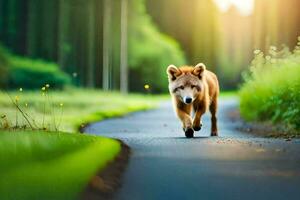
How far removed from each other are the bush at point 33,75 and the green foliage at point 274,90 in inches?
887

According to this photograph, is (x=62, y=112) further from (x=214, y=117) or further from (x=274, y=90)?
(x=214, y=117)

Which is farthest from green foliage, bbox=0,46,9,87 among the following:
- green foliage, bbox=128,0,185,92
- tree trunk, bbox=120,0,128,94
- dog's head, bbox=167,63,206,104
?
dog's head, bbox=167,63,206,104

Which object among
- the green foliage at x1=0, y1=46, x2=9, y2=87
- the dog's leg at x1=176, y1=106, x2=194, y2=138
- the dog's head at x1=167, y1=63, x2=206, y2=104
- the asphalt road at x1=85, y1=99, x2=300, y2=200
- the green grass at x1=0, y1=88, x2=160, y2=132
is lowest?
the green foliage at x1=0, y1=46, x2=9, y2=87

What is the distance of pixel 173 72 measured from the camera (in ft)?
59.0

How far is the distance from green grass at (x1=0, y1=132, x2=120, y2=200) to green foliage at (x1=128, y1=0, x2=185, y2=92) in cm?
4742

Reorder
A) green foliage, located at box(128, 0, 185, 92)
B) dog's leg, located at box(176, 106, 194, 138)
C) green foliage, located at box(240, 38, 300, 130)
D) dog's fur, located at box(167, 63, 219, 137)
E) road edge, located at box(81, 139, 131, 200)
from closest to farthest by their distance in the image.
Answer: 1. road edge, located at box(81, 139, 131, 200)
2. dog's leg, located at box(176, 106, 194, 138)
3. dog's fur, located at box(167, 63, 219, 137)
4. green foliage, located at box(240, 38, 300, 130)
5. green foliage, located at box(128, 0, 185, 92)

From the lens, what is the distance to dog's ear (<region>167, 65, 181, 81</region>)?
17.8m

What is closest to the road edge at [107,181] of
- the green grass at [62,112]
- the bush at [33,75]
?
the green grass at [62,112]

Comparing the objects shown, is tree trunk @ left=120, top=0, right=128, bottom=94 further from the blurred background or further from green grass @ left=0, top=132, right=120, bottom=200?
green grass @ left=0, top=132, right=120, bottom=200

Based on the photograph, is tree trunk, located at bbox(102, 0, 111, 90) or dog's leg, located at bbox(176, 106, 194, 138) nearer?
dog's leg, located at bbox(176, 106, 194, 138)

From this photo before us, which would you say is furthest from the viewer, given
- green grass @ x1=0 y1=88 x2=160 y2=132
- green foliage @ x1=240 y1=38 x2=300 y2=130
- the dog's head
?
green grass @ x1=0 y1=88 x2=160 y2=132

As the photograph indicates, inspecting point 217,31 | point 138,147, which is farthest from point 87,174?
point 217,31

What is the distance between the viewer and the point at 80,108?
106 feet

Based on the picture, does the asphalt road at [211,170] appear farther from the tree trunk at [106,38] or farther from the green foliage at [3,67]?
the tree trunk at [106,38]
